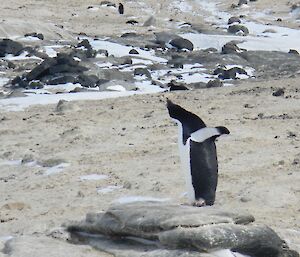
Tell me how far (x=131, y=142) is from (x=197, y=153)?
457 cm

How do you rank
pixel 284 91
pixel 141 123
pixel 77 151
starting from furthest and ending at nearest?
pixel 284 91 < pixel 141 123 < pixel 77 151

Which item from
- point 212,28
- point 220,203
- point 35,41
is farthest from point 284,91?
point 212,28

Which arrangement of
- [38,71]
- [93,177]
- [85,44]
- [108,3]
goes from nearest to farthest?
[93,177]
[38,71]
[85,44]
[108,3]

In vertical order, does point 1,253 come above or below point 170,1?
above

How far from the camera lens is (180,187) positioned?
810cm

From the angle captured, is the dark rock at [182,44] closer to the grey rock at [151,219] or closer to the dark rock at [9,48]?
the dark rock at [9,48]

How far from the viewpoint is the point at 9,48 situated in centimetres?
2322

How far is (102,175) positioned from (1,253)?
3.61 m

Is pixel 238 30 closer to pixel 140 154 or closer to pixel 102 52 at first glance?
pixel 102 52

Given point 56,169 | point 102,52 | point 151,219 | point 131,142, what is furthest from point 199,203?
point 102,52

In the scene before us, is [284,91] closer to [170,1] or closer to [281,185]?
[281,185]

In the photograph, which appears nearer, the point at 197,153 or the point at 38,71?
the point at 197,153

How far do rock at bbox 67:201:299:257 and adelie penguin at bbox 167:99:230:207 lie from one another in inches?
19.1

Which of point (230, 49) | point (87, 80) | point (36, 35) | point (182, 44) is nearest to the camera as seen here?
point (87, 80)
